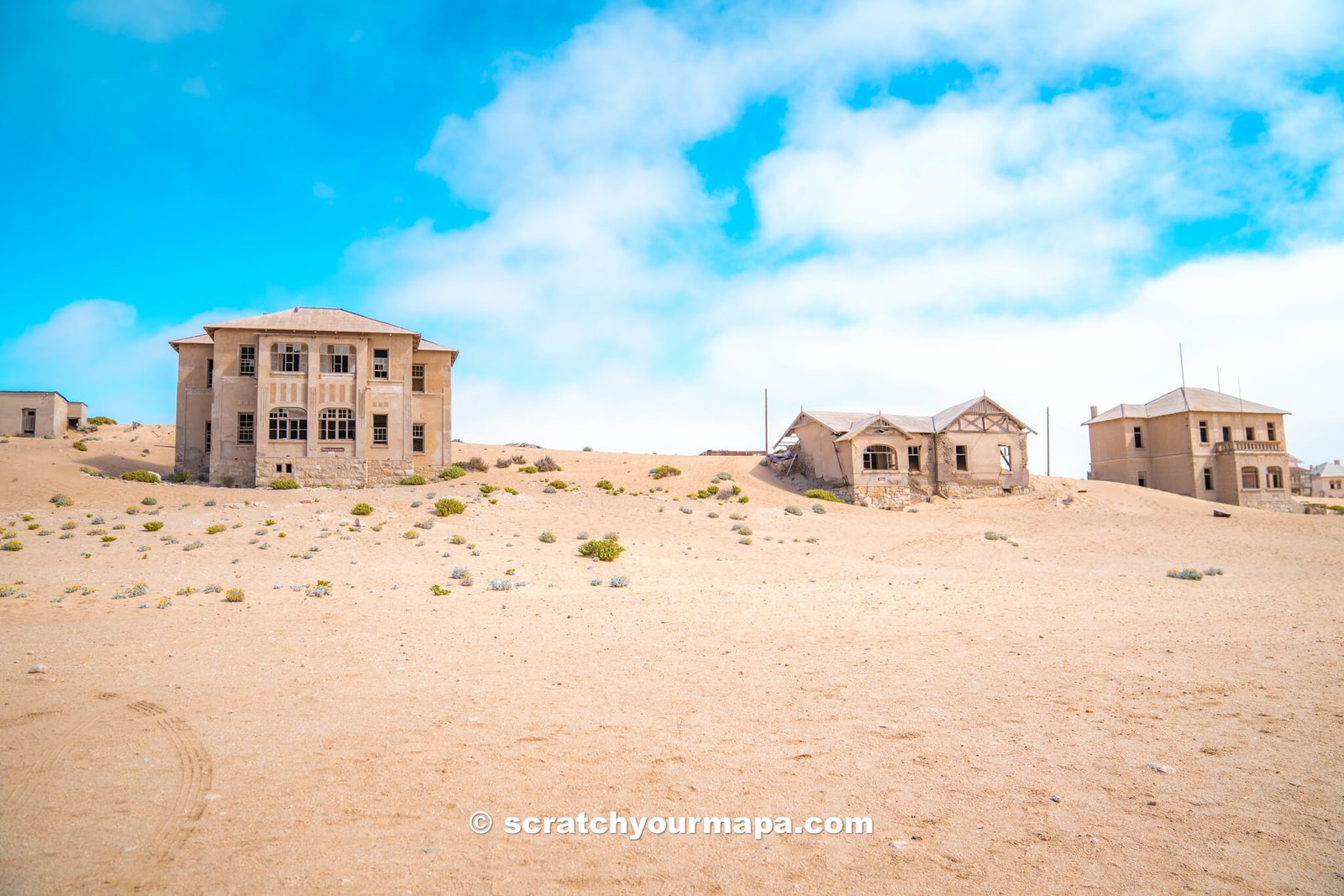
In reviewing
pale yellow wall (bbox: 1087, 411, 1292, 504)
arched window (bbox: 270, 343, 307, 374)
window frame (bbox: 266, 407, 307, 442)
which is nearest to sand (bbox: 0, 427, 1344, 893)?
window frame (bbox: 266, 407, 307, 442)

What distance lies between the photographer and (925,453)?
40.2 m

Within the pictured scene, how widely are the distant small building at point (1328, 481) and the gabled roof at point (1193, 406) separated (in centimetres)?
3712

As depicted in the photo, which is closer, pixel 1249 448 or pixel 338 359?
pixel 338 359

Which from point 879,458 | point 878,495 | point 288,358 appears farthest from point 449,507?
point 879,458

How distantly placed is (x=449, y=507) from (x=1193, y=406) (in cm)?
Result: 4458

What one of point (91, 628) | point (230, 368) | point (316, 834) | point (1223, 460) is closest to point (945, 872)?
point (316, 834)

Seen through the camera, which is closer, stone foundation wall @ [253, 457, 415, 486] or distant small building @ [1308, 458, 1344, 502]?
stone foundation wall @ [253, 457, 415, 486]

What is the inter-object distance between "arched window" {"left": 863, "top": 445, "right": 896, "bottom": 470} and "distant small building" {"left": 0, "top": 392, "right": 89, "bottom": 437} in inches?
1936

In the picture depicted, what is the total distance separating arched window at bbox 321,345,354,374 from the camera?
110 feet

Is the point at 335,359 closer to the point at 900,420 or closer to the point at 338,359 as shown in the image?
the point at 338,359

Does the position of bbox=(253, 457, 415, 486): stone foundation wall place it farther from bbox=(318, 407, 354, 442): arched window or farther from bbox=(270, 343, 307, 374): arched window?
→ bbox=(270, 343, 307, 374): arched window

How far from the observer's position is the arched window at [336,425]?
109 feet

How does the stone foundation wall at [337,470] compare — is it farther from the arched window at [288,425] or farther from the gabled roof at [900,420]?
the gabled roof at [900,420]

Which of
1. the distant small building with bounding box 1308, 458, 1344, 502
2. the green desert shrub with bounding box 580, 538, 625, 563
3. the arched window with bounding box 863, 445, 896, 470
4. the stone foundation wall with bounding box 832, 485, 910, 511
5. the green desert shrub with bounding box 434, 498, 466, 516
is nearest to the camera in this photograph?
the green desert shrub with bounding box 580, 538, 625, 563
